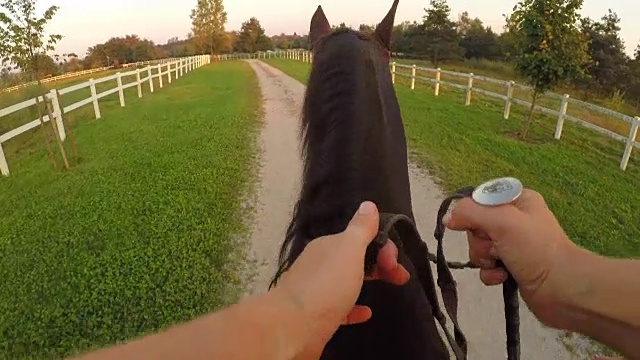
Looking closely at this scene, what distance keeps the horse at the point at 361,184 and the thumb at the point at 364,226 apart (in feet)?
0.96

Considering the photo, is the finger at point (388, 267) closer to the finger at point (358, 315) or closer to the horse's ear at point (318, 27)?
the finger at point (358, 315)

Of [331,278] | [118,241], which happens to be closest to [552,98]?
[118,241]

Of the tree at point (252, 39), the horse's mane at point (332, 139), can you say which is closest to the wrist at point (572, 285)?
the horse's mane at point (332, 139)

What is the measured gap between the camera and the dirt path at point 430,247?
3.67 metres

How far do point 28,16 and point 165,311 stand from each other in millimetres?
7647

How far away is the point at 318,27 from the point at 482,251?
48.8 inches

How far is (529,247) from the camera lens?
1.08 metres

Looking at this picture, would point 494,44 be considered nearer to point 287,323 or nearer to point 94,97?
point 94,97

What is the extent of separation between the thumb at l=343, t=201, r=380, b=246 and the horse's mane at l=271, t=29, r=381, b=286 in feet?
0.97

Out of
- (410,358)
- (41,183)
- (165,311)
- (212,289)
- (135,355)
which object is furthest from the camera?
(41,183)

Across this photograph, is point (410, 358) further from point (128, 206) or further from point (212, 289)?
point (128, 206)

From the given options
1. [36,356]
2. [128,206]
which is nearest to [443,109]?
[128,206]

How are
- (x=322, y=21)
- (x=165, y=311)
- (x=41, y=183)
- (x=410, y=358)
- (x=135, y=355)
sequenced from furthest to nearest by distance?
(x=41, y=183) → (x=165, y=311) → (x=322, y=21) → (x=410, y=358) → (x=135, y=355)

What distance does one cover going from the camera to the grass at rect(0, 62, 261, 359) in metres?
3.84
